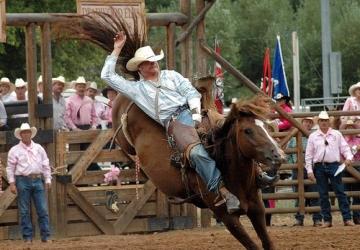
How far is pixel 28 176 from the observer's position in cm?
1486

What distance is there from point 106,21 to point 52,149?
3182 millimetres

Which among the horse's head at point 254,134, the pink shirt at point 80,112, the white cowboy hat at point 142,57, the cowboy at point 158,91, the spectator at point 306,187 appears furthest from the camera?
the spectator at point 306,187

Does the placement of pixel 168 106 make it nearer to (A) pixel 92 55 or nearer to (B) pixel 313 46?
(A) pixel 92 55

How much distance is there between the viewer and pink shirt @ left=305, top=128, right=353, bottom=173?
15867 mm

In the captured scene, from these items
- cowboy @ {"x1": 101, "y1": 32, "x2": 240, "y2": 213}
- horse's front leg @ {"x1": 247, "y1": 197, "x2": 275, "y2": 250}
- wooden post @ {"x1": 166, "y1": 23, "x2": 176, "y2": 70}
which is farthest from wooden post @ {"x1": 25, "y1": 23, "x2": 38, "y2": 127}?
horse's front leg @ {"x1": 247, "y1": 197, "x2": 275, "y2": 250}

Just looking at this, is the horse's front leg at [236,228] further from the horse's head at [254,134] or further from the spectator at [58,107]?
the spectator at [58,107]

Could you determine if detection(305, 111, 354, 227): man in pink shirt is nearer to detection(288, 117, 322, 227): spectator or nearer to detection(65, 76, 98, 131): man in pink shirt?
detection(288, 117, 322, 227): spectator

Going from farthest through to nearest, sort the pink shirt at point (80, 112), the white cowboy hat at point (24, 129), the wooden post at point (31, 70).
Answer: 1. the pink shirt at point (80, 112)
2. the wooden post at point (31, 70)
3. the white cowboy hat at point (24, 129)

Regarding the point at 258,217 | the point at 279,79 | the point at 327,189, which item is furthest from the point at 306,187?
the point at 258,217

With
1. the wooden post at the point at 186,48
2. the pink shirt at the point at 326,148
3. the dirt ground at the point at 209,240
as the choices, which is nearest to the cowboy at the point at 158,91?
the dirt ground at the point at 209,240

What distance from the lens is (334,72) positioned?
28.5 metres

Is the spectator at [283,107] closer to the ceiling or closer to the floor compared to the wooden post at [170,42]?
closer to the floor

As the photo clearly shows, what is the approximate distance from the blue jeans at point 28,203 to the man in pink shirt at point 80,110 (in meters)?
1.53

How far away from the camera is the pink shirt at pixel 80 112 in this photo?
16.1m
